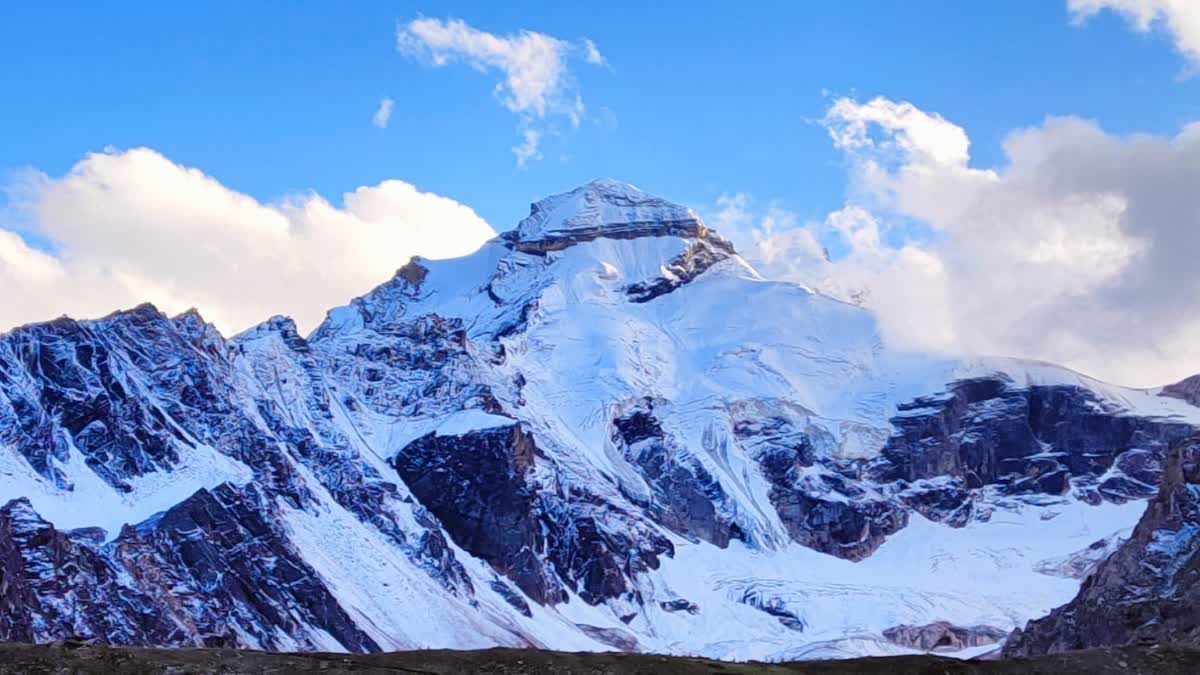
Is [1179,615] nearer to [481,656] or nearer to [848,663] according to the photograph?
[848,663]

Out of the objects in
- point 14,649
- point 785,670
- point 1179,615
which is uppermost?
point 1179,615

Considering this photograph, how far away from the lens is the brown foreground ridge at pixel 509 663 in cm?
7269

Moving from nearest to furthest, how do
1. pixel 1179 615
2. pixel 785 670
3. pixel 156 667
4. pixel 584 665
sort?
pixel 156 667, pixel 584 665, pixel 785 670, pixel 1179 615

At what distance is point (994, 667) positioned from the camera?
274 feet

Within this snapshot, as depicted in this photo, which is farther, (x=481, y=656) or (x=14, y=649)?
(x=481, y=656)

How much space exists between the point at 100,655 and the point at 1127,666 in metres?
48.5

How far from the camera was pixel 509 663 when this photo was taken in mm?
77938

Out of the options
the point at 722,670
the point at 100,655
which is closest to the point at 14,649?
the point at 100,655

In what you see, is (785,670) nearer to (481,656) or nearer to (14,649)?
(481,656)

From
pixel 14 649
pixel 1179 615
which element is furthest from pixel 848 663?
pixel 1179 615

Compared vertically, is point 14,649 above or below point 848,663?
below

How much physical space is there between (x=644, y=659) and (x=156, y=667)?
22714 mm

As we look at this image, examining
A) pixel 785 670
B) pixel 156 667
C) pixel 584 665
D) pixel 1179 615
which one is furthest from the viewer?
pixel 1179 615

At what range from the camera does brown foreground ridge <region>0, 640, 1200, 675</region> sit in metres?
72.7
